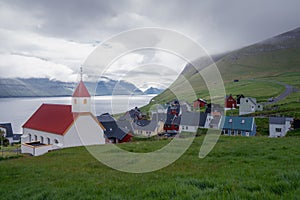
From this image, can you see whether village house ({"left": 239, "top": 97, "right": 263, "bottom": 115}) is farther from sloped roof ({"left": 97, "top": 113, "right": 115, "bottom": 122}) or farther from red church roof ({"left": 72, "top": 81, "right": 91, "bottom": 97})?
red church roof ({"left": 72, "top": 81, "right": 91, "bottom": 97})

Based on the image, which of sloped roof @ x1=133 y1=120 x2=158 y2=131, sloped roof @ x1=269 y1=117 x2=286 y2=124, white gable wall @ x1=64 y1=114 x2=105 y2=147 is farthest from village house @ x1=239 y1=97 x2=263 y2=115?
white gable wall @ x1=64 y1=114 x2=105 y2=147

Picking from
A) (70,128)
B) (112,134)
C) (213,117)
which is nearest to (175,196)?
(70,128)

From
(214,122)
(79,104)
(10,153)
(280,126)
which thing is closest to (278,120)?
(280,126)

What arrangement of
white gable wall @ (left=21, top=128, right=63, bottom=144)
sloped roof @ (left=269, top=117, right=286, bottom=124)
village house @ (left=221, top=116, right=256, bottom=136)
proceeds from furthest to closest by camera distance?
village house @ (left=221, top=116, right=256, bottom=136)
sloped roof @ (left=269, top=117, right=286, bottom=124)
white gable wall @ (left=21, top=128, right=63, bottom=144)

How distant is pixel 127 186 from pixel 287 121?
52.7 metres

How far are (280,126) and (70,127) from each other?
43435 millimetres

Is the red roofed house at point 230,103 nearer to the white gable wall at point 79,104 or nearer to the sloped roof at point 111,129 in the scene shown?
the sloped roof at point 111,129

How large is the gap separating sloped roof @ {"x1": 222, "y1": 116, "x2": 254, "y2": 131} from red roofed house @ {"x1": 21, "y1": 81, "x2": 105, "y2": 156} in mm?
33301

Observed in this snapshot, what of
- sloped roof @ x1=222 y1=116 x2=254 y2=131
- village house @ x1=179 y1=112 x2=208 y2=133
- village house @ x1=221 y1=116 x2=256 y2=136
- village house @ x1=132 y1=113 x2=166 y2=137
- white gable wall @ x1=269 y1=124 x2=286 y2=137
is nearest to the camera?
white gable wall @ x1=269 y1=124 x2=286 y2=137

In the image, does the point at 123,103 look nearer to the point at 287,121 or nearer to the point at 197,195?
the point at 197,195

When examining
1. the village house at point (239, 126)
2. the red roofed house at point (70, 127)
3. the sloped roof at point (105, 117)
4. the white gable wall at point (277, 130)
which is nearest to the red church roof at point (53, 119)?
the red roofed house at point (70, 127)

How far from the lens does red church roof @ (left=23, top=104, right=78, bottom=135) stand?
38688 millimetres

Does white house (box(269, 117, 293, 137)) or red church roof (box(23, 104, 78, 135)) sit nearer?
red church roof (box(23, 104, 78, 135))

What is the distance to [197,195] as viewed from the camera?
20.2 feet
